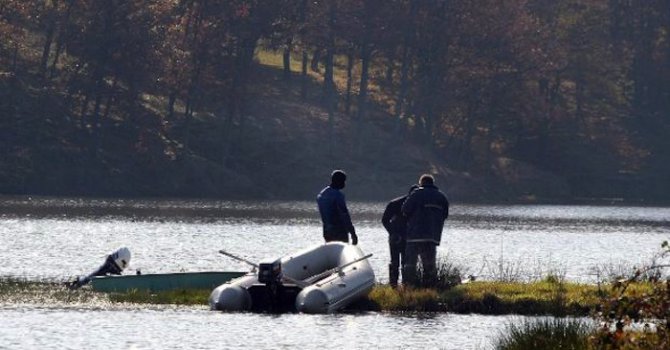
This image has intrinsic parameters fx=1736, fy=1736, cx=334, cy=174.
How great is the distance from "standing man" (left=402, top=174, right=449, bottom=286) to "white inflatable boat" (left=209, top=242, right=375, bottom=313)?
2.91 feet

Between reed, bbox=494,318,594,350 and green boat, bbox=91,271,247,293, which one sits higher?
reed, bbox=494,318,594,350

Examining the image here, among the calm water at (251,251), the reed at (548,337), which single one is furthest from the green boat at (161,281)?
the reed at (548,337)

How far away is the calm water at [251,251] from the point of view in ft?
82.8

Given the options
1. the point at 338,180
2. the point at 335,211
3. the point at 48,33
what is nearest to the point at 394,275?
the point at 335,211

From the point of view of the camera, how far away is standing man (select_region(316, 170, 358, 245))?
3002 centimetres

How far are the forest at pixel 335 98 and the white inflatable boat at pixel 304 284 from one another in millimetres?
45576

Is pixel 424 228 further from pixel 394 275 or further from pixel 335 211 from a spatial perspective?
pixel 335 211

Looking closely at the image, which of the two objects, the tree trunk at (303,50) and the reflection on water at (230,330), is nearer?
the reflection on water at (230,330)

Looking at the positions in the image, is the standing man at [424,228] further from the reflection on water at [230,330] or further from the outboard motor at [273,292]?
the outboard motor at [273,292]

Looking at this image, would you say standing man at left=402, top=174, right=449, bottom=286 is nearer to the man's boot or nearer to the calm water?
the man's boot

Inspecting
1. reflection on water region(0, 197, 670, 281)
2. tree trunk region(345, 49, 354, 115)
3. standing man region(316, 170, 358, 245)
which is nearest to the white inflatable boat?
standing man region(316, 170, 358, 245)

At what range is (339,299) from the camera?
27922 millimetres

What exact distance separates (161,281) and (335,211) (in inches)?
133

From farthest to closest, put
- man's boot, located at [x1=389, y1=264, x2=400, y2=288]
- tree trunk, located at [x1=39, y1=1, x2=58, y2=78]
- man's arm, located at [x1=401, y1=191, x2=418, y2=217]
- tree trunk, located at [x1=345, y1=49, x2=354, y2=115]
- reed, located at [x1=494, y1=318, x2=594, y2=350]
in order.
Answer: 1. tree trunk, located at [x1=345, y1=49, x2=354, y2=115]
2. tree trunk, located at [x1=39, y1=1, x2=58, y2=78]
3. man's boot, located at [x1=389, y1=264, x2=400, y2=288]
4. man's arm, located at [x1=401, y1=191, x2=418, y2=217]
5. reed, located at [x1=494, y1=318, x2=594, y2=350]
